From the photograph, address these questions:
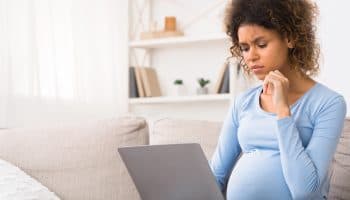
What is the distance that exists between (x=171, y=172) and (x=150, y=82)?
257 cm

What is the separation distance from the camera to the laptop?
144 centimetres

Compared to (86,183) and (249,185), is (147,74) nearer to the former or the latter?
(86,183)

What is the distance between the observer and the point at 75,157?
77.0 inches

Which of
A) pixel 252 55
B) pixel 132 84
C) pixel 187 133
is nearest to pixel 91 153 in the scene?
pixel 187 133

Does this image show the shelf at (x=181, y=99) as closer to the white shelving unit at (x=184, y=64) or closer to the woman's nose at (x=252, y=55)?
the white shelving unit at (x=184, y=64)

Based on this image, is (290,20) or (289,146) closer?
(289,146)

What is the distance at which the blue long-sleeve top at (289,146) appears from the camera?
4.87 ft

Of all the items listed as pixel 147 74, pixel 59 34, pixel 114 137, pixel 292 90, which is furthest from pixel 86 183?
pixel 147 74

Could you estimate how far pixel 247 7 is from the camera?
5.40 feet

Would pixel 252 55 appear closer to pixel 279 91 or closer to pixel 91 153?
pixel 279 91

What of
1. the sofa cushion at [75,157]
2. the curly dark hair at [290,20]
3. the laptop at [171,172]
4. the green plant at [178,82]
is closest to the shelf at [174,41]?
the green plant at [178,82]

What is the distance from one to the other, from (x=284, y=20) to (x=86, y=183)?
2.64 feet

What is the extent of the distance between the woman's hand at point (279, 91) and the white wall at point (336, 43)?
60.2 inches

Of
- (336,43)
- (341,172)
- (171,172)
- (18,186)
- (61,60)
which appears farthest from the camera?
(61,60)
